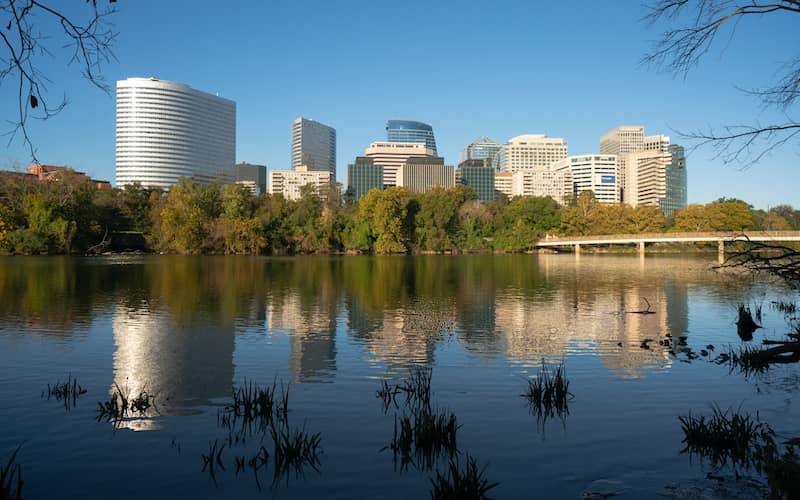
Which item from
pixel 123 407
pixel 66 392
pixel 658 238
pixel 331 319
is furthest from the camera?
pixel 658 238

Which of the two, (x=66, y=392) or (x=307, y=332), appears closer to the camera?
(x=66, y=392)

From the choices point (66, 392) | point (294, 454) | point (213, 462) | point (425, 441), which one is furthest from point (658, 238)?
point (213, 462)

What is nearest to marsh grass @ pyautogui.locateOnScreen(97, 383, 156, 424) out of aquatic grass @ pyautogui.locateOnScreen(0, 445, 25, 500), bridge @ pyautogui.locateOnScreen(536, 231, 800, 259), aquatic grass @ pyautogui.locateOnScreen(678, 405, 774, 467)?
aquatic grass @ pyautogui.locateOnScreen(0, 445, 25, 500)

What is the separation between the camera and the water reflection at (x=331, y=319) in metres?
14.0

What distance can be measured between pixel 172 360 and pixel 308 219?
89499 mm

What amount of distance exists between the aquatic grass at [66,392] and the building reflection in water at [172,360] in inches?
24.6

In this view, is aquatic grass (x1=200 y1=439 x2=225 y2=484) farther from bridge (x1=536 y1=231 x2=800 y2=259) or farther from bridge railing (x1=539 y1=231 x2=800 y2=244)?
bridge (x1=536 y1=231 x2=800 y2=259)

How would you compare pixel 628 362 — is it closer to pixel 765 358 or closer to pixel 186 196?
pixel 765 358

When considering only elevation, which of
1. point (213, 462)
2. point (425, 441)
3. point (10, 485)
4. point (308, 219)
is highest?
point (308, 219)

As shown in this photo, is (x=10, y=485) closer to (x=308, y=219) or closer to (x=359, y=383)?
(x=359, y=383)

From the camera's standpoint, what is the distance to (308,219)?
10275cm

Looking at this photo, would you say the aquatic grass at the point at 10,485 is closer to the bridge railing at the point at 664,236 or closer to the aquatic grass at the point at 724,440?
the aquatic grass at the point at 724,440

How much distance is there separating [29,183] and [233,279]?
57.2 metres

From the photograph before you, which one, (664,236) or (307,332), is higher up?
(664,236)
